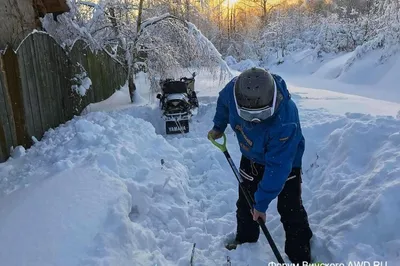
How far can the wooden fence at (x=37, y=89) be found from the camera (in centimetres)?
529

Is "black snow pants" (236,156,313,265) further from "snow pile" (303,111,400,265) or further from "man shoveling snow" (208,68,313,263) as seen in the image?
"snow pile" (303,111,400,265)

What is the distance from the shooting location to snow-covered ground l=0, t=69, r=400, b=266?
294cm

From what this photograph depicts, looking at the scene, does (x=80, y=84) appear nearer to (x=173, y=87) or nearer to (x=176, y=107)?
(x=173, y=87)

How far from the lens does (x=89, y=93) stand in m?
9.39

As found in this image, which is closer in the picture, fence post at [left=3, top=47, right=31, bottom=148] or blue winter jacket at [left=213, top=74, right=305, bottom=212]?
blue winter jacket at [left=213, top=74, right=305, bottom=212]

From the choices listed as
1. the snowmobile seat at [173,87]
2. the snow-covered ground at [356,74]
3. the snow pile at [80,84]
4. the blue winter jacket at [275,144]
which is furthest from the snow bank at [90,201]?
the snow-covered ground at [356,74]

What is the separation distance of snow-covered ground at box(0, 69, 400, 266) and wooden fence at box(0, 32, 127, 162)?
357 mm

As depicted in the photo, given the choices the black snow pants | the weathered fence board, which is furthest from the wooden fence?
the black snow pants

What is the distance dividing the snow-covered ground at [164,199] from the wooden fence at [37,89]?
36 cm

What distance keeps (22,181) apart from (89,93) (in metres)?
5.69

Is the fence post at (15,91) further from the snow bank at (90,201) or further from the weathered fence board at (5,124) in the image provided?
the snow bank at (90,201)

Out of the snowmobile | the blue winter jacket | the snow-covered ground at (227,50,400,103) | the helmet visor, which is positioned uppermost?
the helmet visor

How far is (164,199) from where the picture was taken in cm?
430

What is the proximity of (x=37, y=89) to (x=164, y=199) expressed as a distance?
345 centimetres
